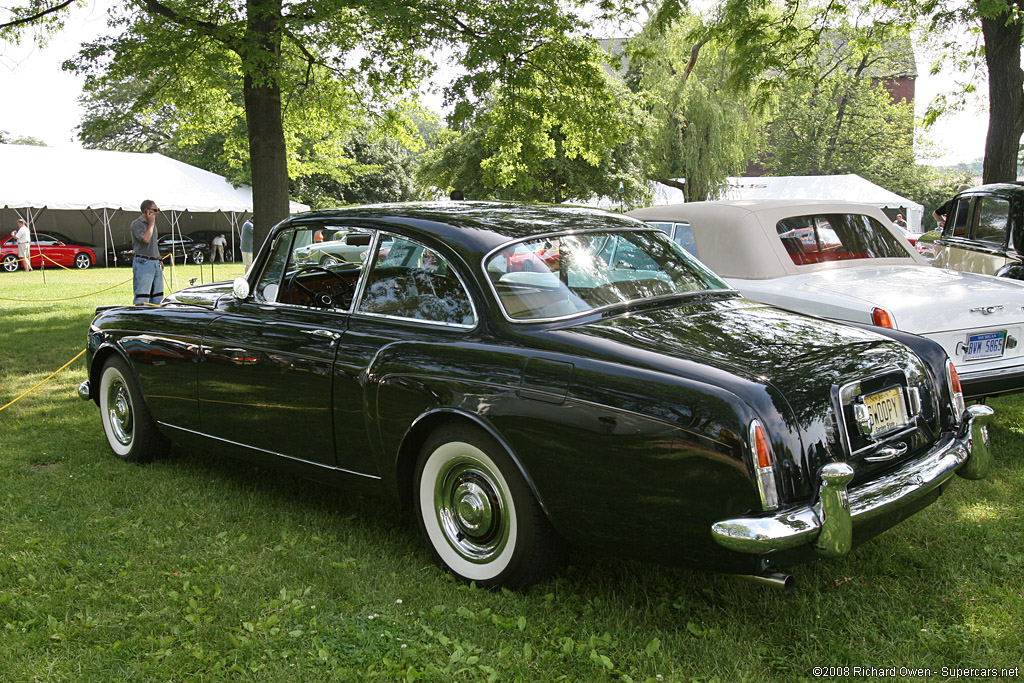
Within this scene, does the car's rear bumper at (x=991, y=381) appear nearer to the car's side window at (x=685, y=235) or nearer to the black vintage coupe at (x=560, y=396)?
the black vintage coupe at (x=560, y=396)

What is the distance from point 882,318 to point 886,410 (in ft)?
6.71

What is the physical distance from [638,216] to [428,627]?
206 inches

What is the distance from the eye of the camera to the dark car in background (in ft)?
105

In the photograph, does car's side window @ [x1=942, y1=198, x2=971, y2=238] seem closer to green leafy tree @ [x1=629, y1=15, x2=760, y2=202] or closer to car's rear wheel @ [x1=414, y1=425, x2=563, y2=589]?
car's rear wheel @ [x1=414, y1=425, x2=563, y2=589]

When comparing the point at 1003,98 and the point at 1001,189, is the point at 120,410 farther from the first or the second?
the point at 1003,98

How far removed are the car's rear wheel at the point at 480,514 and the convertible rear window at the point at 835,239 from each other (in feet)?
12.7

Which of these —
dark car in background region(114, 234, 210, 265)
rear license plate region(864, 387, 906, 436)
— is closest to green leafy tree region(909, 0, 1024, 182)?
rear license plate region(864, 387, 906, 436)

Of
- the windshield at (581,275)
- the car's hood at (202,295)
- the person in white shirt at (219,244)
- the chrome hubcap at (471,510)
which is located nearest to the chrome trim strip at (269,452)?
the chrome hubcap at (471,510)

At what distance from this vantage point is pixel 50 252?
95.7ft

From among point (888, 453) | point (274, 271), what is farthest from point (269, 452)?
point (888, 453)

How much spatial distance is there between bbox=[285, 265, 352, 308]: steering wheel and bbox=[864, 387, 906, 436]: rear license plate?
2473mm

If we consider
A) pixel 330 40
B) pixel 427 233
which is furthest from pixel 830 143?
pixel 427 233

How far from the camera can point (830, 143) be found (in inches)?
2205

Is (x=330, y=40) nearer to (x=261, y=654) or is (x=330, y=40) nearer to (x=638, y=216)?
(x=638, y=216)
